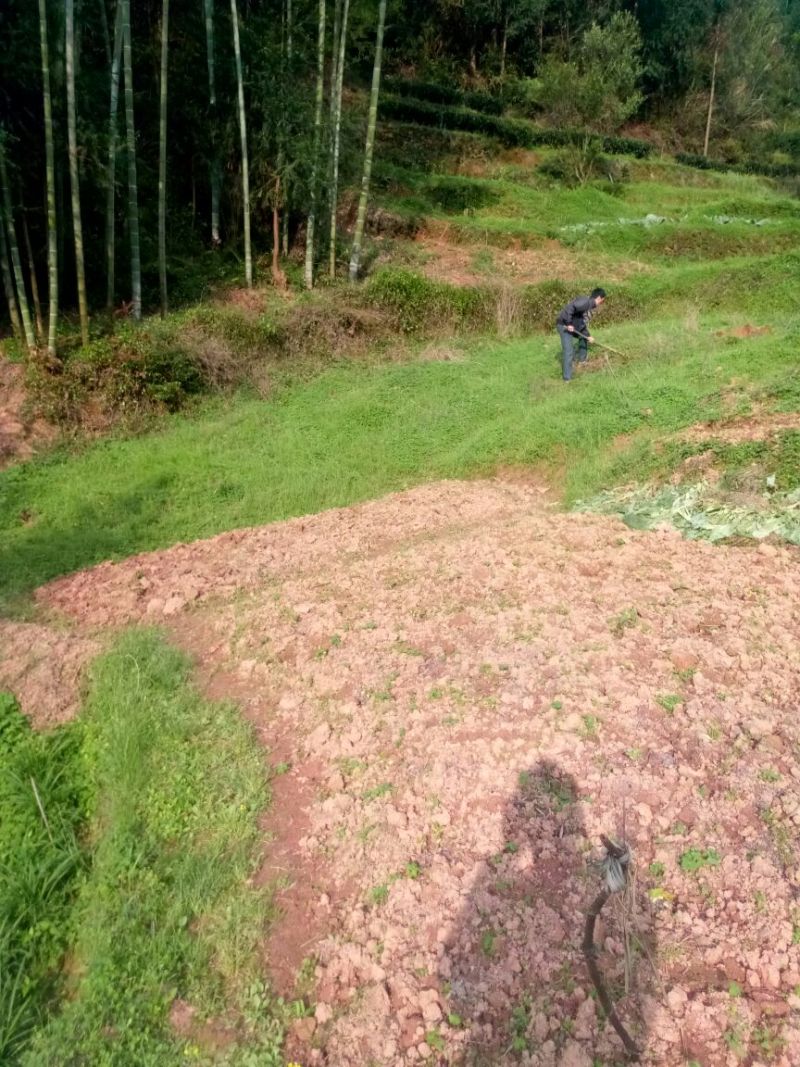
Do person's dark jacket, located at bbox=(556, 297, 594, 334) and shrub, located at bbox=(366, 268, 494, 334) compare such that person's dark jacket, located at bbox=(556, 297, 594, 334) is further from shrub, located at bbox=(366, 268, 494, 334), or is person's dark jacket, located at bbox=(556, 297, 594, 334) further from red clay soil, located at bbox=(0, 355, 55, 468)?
red clay soil, located at bbox=(0, 355, 55, 468)

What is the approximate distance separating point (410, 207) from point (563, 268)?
4423 millimetres

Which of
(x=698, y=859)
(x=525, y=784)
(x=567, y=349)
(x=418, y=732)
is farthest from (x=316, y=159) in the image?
(x=698, y=859)

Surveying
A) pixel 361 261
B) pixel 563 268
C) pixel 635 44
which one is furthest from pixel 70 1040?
pixel 635 44

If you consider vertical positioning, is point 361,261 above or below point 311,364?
above

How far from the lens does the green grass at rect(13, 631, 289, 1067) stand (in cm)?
244

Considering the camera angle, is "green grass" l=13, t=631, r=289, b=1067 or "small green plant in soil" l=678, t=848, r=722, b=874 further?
"small green plant in soil" l=678, t=848, r=722, b=874

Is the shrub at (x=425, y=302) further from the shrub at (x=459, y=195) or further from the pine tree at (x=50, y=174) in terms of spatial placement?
the shrub at (x=459, y=195)

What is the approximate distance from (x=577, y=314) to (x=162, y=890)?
7991mm

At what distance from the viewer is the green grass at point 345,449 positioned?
6.55 m

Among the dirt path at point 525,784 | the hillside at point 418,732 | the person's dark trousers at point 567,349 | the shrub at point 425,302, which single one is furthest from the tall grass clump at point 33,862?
the shrub at point 425,302

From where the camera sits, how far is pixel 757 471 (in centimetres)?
527

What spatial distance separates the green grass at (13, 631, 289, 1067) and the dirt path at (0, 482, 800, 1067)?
0.15 meters

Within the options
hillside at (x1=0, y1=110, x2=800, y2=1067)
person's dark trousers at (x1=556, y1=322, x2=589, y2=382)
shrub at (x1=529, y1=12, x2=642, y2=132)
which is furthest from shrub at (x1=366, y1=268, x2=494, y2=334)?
shrub at (x1=529, y1=12, x2=642, y2=132)

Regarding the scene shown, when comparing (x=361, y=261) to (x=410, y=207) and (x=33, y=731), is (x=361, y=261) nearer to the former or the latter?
(x=410, y=207)
